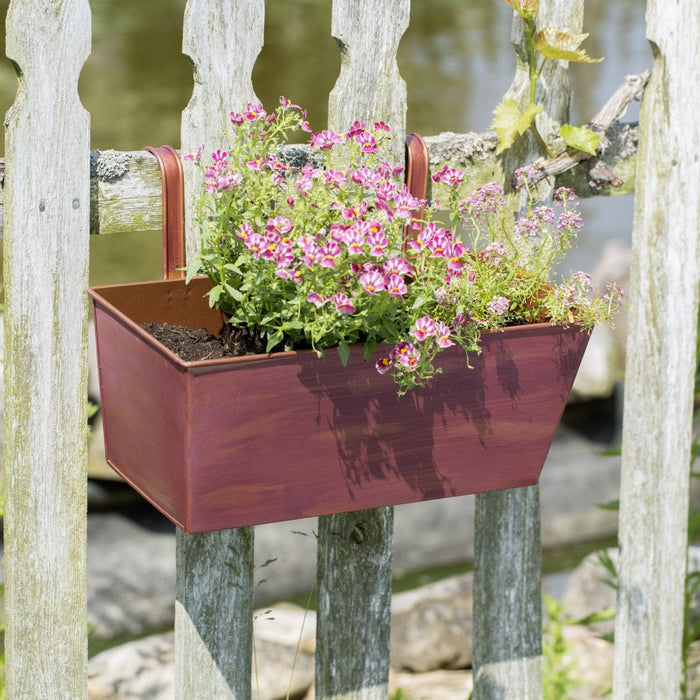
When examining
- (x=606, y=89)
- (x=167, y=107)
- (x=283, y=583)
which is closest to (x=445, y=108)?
(x=606, y=89)

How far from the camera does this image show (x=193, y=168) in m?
1.73

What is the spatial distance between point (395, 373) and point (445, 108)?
7015mm

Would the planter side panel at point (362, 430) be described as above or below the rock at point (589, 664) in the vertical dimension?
above

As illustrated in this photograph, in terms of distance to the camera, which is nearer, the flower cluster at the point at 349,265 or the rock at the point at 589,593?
the flower cluster at the point at 349,265

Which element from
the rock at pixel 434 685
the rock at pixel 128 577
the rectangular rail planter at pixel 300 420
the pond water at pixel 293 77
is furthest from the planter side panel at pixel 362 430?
the pond water at pixel 293 77

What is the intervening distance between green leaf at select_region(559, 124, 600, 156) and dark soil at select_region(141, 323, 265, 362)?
2.37 ft

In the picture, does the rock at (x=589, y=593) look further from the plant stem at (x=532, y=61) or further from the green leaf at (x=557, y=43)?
the green leaf at (x=557, y=43)

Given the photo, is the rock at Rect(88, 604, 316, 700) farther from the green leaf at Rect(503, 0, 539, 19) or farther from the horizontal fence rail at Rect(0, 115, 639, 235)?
the green leaf at Rect(503, 0, 539, 19)

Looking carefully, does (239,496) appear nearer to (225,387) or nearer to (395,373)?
(225,387)

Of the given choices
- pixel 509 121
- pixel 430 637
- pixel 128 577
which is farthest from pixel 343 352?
pixel 128 577

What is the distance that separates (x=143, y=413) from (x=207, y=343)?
0.46 ft

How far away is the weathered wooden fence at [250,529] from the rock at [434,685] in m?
1.27

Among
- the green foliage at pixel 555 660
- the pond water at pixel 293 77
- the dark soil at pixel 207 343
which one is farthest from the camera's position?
the pond water at pixel 293 77

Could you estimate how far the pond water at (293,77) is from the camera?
7336 mm
